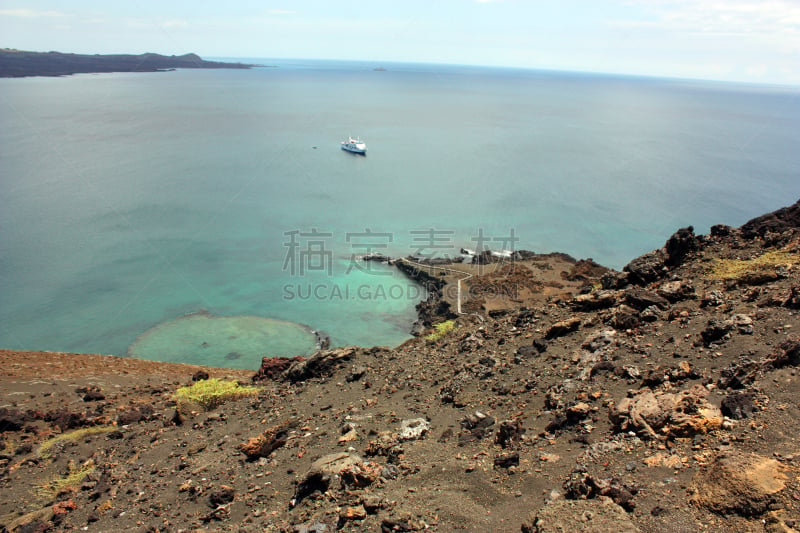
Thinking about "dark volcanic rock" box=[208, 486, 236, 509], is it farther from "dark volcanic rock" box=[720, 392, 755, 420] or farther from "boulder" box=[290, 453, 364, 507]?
"dark volcanic rock" box=[720, 392, 755, 420]

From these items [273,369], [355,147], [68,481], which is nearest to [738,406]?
[68,481]

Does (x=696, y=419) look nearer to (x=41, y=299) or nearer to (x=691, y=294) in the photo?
(x=691, y=294)

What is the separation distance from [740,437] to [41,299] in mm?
41841

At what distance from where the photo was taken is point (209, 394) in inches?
636

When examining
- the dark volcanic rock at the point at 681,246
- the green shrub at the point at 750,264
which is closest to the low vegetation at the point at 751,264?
the green shrub at the point at 750,264

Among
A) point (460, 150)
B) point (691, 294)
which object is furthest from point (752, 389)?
point (460, 150)

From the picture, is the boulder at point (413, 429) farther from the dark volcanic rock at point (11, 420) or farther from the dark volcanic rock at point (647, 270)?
the dark volcanic rock at point (11, 420)

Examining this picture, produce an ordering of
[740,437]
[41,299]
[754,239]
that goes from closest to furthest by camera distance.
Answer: [740,437]
[754,239]
[41,299]

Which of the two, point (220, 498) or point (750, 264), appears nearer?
point (220, 498)

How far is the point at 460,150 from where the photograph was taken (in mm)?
97375

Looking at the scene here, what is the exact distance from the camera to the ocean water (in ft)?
113

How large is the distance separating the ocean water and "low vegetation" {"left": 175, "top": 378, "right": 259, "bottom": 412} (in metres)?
10.9

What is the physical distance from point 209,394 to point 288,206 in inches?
1763

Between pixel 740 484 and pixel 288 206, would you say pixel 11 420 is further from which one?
pixel 288 206
